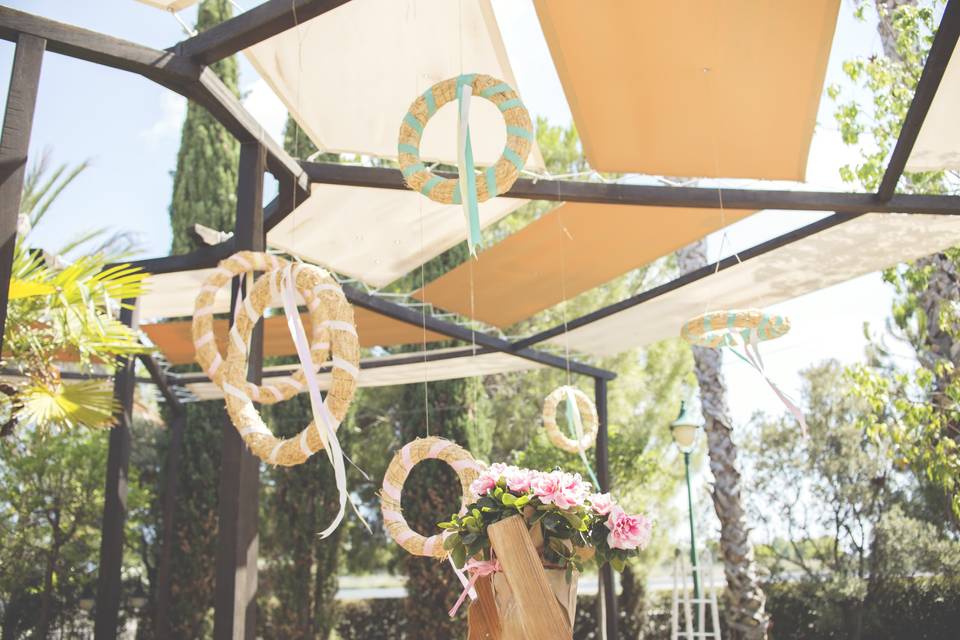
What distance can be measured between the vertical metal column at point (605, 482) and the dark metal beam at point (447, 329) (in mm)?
283

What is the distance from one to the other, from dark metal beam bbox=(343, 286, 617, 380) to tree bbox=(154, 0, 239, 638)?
337cm

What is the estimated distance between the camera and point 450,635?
423 inches

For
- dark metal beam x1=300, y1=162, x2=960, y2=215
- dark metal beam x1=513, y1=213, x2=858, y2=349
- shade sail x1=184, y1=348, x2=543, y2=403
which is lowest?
shade sail x1=184, y1=348, x2=543, y2=403

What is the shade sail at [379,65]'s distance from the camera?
436cm

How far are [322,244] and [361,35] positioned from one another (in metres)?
2.36

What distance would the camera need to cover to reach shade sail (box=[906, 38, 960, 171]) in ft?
14.2

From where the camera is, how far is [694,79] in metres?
4.65

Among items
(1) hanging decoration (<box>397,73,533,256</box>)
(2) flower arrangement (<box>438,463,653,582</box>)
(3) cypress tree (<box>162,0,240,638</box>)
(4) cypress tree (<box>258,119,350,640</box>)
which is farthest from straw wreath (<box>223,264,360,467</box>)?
(4) cypress tree (<box>258,119,350,640</box>)

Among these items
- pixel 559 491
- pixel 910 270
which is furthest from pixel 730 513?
pixel 559 491

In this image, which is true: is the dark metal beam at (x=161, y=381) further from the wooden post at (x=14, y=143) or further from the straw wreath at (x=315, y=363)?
the wooden post at (x=14, y=143)

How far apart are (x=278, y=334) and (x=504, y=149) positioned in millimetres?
5479

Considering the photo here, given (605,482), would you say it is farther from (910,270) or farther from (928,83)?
(928,83)

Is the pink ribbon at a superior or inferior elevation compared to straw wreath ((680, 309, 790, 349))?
inferior

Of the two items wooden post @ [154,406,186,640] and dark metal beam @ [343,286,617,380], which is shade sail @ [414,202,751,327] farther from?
wooden post @ [154,406,186,640]
